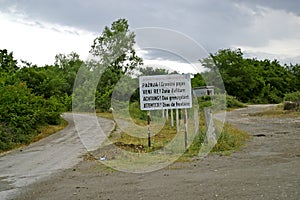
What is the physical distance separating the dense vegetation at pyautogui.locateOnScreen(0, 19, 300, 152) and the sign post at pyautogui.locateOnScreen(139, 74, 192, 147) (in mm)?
3476

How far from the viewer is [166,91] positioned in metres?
14.3

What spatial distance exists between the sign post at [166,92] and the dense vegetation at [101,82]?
137 inches

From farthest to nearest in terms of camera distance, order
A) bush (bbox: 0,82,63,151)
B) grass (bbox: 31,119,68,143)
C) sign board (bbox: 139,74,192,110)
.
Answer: grass (bbox: 31,119,68,143), bush (bbox: 0,82,63,151), sign board (bbox: 139,74,192,110)

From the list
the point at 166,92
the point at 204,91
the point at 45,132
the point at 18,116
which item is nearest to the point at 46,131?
the point at 45,132

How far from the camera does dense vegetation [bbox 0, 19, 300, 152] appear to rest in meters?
22.6

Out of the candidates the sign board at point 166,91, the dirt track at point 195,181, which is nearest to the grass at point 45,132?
the sign board at point 166,91

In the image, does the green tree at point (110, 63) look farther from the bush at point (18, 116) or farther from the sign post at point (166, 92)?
the sign post at point (166, 92)

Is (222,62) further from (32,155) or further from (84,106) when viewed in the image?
(32,155)

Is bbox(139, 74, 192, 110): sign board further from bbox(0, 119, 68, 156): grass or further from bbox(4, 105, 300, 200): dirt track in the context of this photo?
bbox(0, 119, 68, 156): grass

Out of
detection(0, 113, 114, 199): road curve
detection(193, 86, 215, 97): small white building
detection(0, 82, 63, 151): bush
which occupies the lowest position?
detection(0, 113, 114, 199): road curve

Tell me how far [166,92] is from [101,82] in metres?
33.4

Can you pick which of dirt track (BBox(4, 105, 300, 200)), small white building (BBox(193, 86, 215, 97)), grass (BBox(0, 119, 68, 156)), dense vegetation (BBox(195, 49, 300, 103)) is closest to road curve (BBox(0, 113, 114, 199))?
dirt track (BBox(4, 105, 300, 200))

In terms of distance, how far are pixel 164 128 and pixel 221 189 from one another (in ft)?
47.0

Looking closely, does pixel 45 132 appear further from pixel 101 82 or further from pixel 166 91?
pixel 101 82
